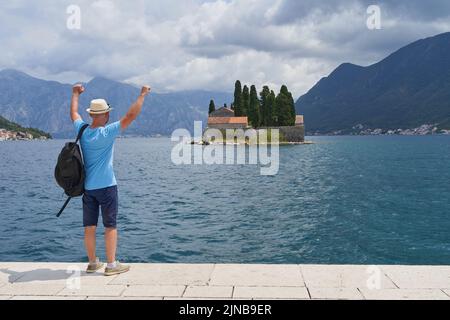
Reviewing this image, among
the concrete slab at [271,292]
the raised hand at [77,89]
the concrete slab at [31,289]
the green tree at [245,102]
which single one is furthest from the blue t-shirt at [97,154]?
the green tree at [245,102]

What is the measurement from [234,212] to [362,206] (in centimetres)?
943

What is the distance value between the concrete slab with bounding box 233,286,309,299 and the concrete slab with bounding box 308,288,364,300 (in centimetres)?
12

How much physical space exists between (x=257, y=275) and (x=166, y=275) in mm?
1451

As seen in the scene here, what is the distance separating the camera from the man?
280 inches

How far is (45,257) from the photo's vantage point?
1781 cm

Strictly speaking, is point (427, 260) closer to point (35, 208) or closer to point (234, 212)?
point (234, 212)

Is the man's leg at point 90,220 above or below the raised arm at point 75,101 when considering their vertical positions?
below

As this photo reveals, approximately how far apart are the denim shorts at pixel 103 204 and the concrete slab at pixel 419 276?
15.0 ft

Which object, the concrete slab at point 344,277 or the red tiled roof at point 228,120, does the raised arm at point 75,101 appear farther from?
the red tiled roof at point 228,120

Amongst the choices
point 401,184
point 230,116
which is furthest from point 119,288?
point 230,116

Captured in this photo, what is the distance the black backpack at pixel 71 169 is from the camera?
6996 mm

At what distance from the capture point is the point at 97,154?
720cm

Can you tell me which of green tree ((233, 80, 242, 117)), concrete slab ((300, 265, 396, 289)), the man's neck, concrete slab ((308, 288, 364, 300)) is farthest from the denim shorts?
green tree ((233, 80, 242, 117))

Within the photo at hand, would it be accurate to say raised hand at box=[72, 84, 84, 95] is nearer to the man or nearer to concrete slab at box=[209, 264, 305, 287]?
the man
